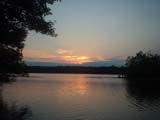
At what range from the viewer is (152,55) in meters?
158

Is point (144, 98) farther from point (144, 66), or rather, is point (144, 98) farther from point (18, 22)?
point (144, 66)

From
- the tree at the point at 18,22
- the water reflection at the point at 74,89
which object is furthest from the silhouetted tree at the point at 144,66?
the tree at the point at 18,22

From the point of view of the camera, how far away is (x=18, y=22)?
78.8 ft

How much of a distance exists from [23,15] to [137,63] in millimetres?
141130

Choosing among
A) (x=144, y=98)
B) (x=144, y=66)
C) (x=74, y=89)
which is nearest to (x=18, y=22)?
(x=144, y=98)

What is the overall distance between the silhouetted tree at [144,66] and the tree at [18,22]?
124 metres

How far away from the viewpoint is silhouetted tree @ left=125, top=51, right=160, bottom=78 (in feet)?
476

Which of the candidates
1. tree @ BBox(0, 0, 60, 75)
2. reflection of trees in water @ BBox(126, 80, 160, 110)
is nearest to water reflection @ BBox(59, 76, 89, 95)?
reflection of trees in water @ BBox(126, 80, 160, 110)

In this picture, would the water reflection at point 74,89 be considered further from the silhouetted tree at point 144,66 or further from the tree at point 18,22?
the silhouetted tree at point 144,66

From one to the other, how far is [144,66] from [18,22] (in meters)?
128

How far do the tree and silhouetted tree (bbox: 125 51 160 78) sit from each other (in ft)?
407

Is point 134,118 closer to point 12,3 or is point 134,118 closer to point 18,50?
point 18,50

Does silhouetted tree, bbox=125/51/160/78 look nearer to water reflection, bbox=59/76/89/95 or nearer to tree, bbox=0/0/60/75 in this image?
water reflection, bbox=59/76/89/95

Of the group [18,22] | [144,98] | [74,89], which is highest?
[18,22]
